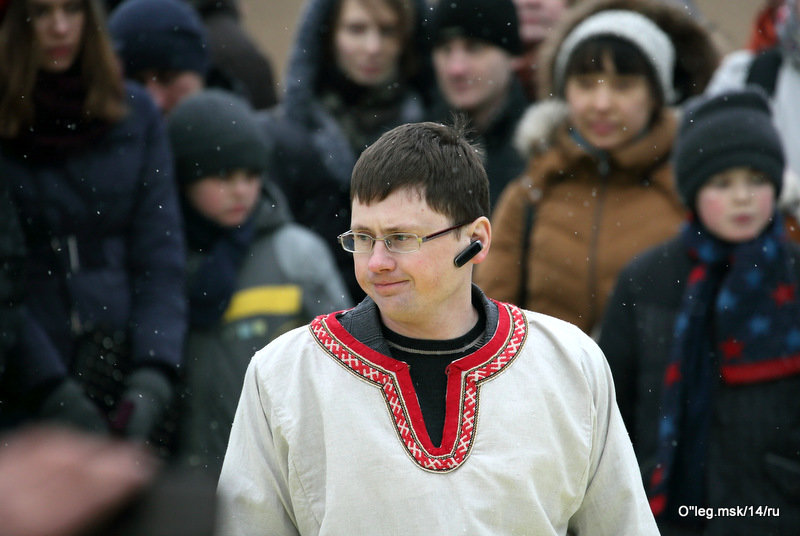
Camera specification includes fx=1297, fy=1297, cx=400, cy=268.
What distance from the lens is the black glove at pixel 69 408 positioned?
4.16m

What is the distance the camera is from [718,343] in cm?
416

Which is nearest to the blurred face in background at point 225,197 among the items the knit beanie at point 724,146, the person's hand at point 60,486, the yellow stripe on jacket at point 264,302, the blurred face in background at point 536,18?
the yellow stripe on jacket at point 264,302

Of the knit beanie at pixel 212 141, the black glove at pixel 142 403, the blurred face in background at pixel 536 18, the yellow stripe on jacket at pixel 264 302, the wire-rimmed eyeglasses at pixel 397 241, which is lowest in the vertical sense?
the black glove at pixel 142 403

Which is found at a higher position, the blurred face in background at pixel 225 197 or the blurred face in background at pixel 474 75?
the blurred face in background at pixel 474 75

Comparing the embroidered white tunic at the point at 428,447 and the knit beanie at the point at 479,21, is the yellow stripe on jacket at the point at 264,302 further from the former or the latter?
the embroidered white tunic at the point at 428,447

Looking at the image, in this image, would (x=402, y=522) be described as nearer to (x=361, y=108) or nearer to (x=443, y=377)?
(x=443, y=377)

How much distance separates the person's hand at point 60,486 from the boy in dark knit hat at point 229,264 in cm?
301

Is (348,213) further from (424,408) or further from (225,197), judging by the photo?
(424,408)

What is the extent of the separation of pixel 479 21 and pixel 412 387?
2.69 meters

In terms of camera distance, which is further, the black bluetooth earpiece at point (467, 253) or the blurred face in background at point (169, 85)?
the blurred face in background at point (169, 85)

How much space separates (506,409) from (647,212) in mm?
2001

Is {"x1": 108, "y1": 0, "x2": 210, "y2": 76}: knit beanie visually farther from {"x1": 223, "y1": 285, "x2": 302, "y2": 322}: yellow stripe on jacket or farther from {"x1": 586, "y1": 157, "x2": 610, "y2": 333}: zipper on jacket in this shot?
{"x1": 586, "y1": 157, "x2": 610, "y2": 333}: zipper on jacket

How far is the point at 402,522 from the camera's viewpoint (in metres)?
2.78

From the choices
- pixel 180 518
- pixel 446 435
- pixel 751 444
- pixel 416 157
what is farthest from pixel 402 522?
pixel 751 444
